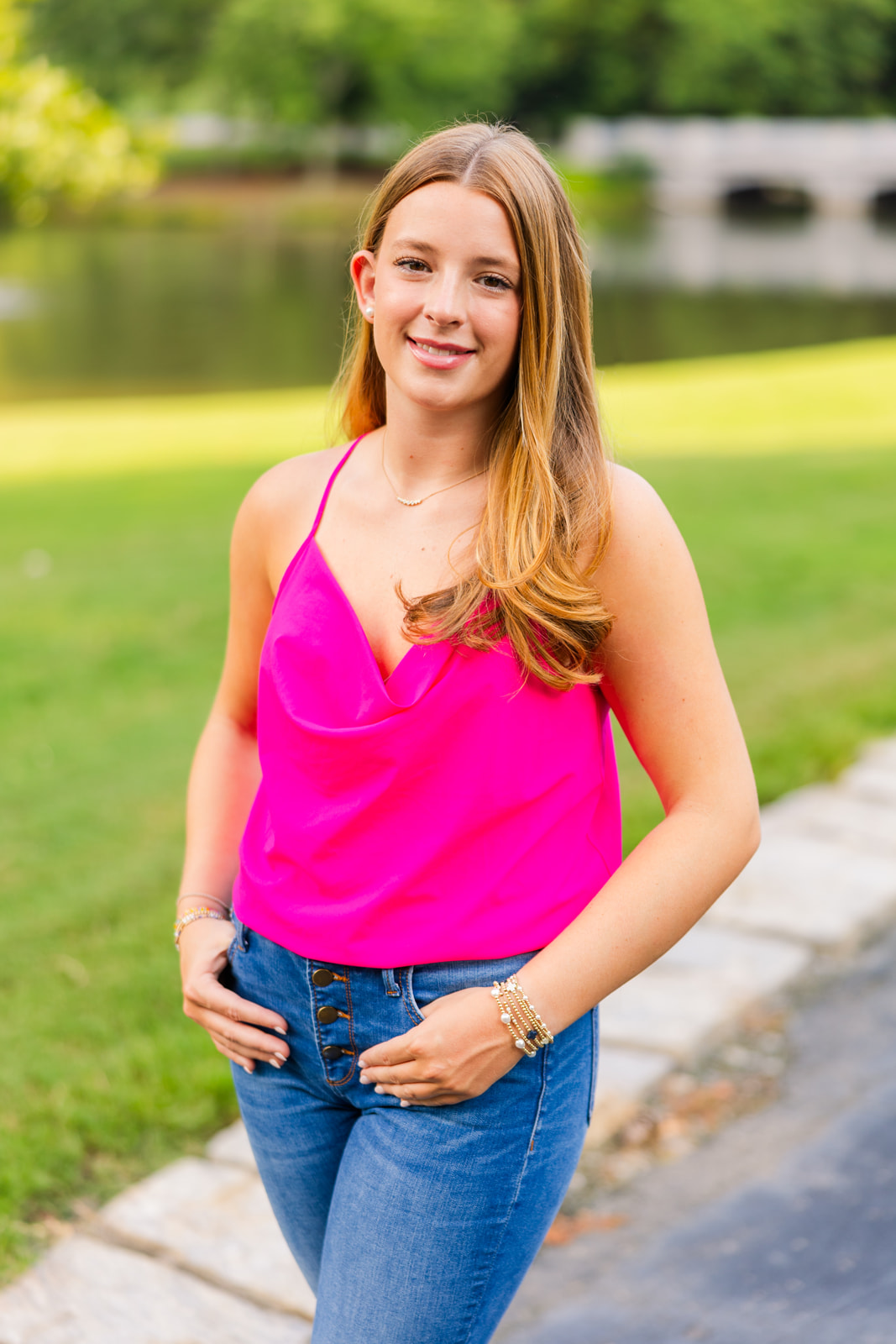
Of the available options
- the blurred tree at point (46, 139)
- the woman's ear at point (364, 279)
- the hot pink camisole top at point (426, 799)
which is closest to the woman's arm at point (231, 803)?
the hot pink camisole top at point (426, 799)

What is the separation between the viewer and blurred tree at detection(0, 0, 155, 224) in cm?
1424

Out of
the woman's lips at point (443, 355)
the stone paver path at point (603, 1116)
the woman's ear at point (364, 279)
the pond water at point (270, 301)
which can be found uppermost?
the woman's ear at point (364, 279)

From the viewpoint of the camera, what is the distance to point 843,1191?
2.92m

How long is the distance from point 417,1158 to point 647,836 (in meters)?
0.46

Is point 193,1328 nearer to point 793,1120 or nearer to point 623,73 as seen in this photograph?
point 793,1120

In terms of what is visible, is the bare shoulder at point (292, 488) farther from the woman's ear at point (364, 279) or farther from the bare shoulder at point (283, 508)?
A: the woman's ear at point (364, 279)

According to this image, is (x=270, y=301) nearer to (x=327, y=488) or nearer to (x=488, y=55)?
(x=488, y=55)

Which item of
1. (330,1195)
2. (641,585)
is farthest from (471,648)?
(330,1195)

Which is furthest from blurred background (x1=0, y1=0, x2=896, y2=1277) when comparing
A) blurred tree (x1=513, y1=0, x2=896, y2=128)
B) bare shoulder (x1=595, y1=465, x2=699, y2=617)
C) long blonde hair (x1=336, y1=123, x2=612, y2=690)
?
blurred tree (x1=513, y1=0, x2=896, y2=128)

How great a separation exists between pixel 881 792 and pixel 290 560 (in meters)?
3.69

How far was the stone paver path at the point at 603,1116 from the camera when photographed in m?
2.53

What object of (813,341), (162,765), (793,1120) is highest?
(793,1120)

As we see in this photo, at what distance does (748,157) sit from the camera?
2398 inches

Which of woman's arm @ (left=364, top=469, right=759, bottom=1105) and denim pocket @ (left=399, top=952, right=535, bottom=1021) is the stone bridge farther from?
denim pocket @ (left=399, top=952, right=535, bottom=1021)
